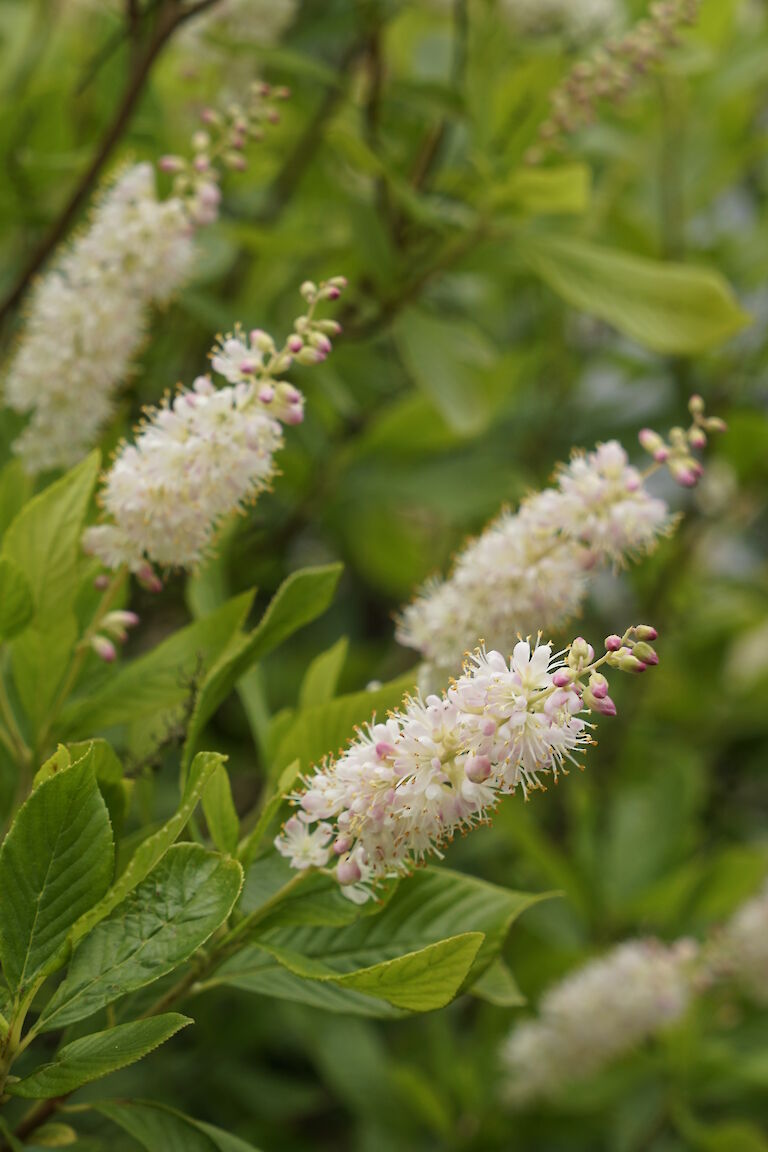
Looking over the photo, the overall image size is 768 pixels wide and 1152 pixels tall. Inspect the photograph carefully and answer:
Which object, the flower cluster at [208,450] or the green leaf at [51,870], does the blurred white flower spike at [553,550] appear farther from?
the green leaf at [51,870]

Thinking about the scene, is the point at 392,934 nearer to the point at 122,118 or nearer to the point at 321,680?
the point at 321,680

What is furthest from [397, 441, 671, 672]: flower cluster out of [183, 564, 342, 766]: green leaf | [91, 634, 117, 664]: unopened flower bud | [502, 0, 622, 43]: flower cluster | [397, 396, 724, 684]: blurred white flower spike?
[502, 0, 622, 43]: flower cluster

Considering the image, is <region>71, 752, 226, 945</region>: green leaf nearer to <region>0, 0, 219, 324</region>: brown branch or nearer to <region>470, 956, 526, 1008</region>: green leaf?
<region>470, 956, 526, 1008</region>: green leaf

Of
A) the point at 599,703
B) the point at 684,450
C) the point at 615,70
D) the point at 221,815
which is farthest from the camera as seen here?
the point at 615,70

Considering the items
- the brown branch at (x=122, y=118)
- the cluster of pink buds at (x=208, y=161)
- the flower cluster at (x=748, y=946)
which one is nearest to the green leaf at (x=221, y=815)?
the cluster of pink buds at (x=208, y=161)

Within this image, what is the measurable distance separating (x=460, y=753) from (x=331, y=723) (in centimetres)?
17

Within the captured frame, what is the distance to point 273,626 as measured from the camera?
737mm

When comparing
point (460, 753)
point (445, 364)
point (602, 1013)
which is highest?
point (460, 753)

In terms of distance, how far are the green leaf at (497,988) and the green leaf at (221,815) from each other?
0.58 feet

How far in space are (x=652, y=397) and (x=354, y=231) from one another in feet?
2.56

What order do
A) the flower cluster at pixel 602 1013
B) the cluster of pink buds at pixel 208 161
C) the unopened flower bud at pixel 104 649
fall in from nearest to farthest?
the unopened flower bud at pixel 104 649 → the cluster of pink buds at pixel 208 161 → the flower cluster at pixel 602 1013

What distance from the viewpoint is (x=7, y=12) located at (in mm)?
1460

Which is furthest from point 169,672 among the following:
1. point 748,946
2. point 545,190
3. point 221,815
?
point 748,946

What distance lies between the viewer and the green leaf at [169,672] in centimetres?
78
